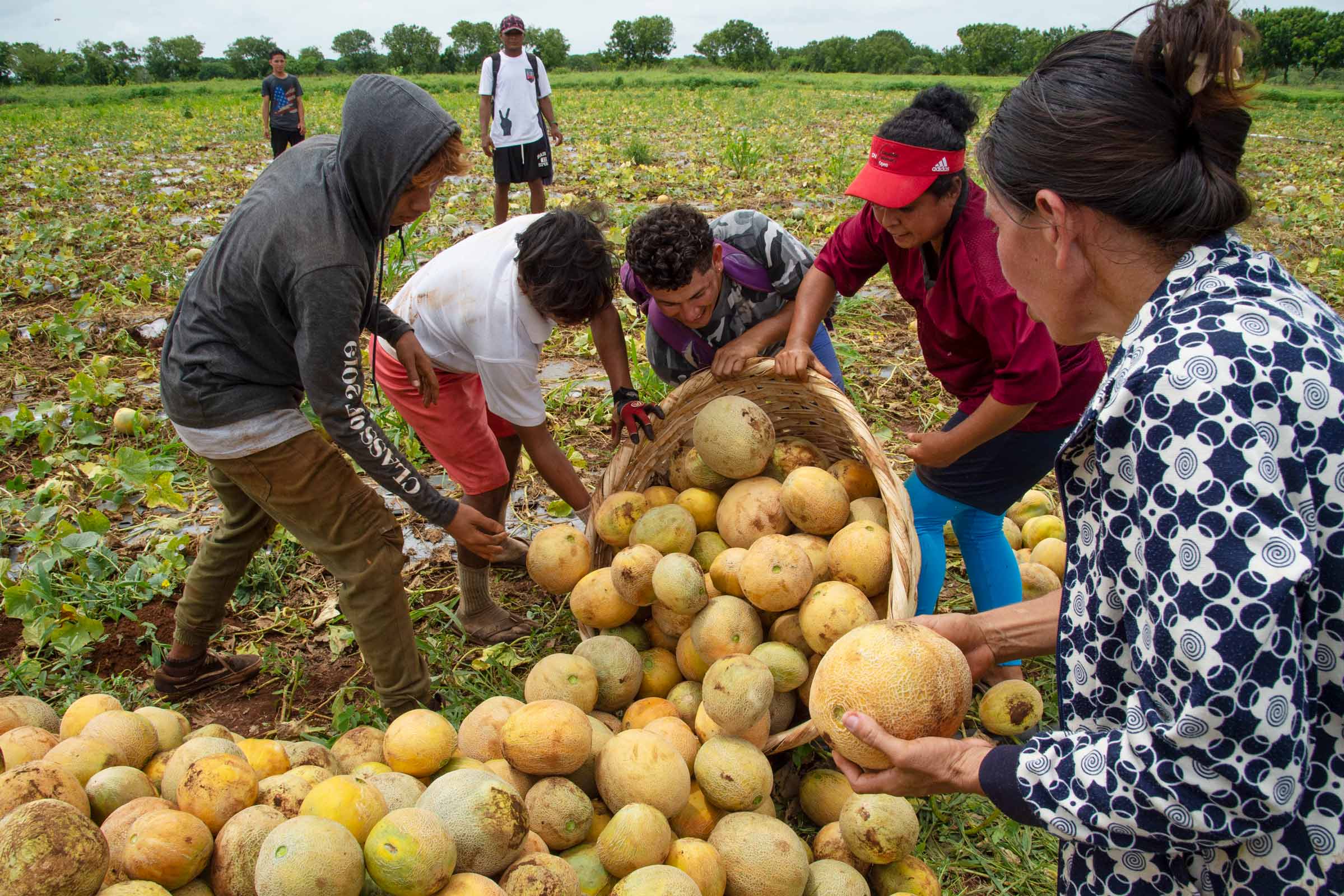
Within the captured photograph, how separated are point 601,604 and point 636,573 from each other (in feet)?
0.72

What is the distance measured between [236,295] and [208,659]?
1589 mm

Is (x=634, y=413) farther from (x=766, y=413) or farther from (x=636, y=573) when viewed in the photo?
(x=636, y=573)

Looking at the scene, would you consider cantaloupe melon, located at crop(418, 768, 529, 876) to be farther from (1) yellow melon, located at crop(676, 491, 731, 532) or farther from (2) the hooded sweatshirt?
(1) yellow melon, located at crop(676, 491, 731, 532)

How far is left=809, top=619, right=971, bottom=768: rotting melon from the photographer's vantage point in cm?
167

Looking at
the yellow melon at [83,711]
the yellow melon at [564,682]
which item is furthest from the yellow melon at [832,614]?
the yellow melon at [83,711]

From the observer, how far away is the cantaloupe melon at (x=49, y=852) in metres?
1.44

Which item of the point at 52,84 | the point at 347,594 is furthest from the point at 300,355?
the point at 52,84

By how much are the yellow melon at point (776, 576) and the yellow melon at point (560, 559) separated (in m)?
0.74

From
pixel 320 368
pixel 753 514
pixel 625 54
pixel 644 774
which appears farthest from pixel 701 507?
pixel 625 54

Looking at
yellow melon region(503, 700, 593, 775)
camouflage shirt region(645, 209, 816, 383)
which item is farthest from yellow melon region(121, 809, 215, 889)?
camouflage shirt region(645, 209, 816, 383)

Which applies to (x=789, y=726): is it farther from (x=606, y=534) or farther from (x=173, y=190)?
(x=173, y=190)

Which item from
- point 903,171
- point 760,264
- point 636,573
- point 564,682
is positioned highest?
point 903,171

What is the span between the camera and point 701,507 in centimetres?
321

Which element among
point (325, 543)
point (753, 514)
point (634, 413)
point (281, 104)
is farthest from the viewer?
point (281, 104)
